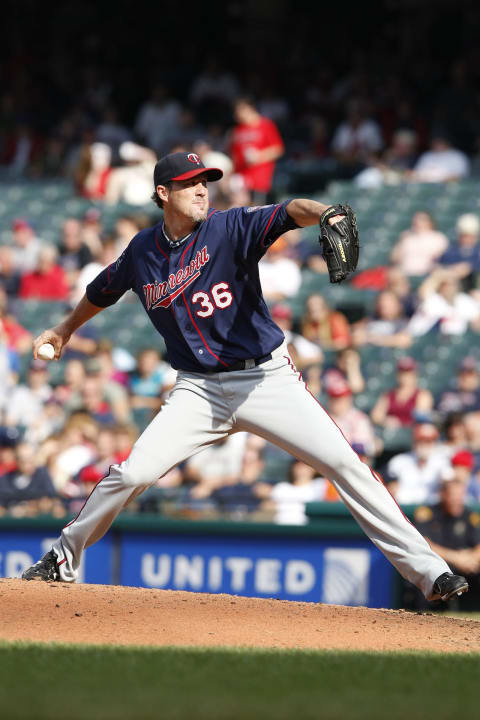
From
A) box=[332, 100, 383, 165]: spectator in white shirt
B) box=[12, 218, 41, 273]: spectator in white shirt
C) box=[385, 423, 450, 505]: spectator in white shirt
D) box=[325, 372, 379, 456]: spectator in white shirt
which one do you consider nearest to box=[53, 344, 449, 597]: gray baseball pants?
box=[385, 423, 450, 505]: spectator in white shirt

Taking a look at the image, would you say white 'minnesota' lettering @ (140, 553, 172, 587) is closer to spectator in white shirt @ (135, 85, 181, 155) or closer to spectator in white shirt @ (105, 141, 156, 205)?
spectator in white shirt @ (105, 141, 156, 205)

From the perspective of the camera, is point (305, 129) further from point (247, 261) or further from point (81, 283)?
point (247, 261)

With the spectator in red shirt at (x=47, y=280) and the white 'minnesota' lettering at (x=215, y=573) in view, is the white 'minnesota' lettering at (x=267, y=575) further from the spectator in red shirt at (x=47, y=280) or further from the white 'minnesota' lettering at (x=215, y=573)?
the spectator in red shirt at (x=47, y=280)

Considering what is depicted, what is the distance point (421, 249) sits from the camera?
38.9 feet

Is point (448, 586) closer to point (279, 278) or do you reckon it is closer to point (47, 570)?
point (47, 570)

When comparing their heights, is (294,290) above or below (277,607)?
above

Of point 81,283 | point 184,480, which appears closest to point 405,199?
point 81,283

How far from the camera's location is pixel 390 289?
37.2 feet

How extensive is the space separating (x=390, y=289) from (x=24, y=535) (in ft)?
13.1

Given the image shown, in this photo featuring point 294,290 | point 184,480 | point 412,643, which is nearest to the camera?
point 412,643

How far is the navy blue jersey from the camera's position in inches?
220

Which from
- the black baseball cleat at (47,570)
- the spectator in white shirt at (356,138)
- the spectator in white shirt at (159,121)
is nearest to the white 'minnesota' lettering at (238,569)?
the black baseball cleat at (47,570)

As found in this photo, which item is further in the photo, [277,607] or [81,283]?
[81,283]

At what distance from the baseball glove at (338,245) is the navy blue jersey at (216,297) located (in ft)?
1.65
